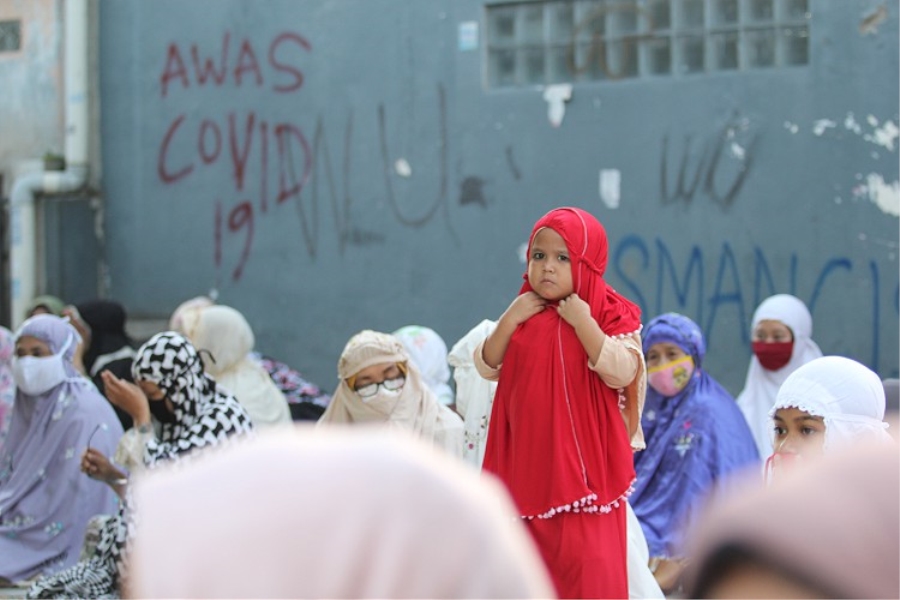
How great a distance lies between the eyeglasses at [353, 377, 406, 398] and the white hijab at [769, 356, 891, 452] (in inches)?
67.0

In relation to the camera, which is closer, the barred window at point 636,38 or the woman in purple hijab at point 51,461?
the woman in purple hijab at point 51,461

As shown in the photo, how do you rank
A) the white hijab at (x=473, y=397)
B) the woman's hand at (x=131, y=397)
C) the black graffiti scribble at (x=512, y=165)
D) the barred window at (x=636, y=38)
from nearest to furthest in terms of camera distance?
the white hijab at (x=473, y=397) < the woman's hand at (x=131, y=397) < the barred window at (x=636, y=38) < the black graffiti scribble at (x=512, y=165)

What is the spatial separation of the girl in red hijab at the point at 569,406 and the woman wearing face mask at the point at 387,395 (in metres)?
1.11

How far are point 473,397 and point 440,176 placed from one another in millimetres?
3668

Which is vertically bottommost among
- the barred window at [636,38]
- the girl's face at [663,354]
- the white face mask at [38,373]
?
the white face mask at [38,373]

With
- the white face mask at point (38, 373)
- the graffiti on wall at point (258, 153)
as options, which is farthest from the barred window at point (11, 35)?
the white face mask at point (38, 373)

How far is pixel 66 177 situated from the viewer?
9.24 meters

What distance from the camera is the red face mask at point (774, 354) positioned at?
23.3 feet

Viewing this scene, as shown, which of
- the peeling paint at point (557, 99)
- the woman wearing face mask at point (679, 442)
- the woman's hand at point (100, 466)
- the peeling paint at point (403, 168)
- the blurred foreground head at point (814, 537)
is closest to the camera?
the blurred foreground head at point (814, 537)

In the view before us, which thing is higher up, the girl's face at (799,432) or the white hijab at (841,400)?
the white hijab at (841,400)

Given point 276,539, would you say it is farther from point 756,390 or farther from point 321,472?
point 756,390

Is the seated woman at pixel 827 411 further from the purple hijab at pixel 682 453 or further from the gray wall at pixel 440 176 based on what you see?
the gray wall at pixel 440 176

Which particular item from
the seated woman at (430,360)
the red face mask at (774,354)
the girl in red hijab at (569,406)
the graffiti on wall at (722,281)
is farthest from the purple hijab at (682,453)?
the graffiti on wall at (722,281)

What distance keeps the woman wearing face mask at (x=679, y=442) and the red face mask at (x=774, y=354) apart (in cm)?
128
